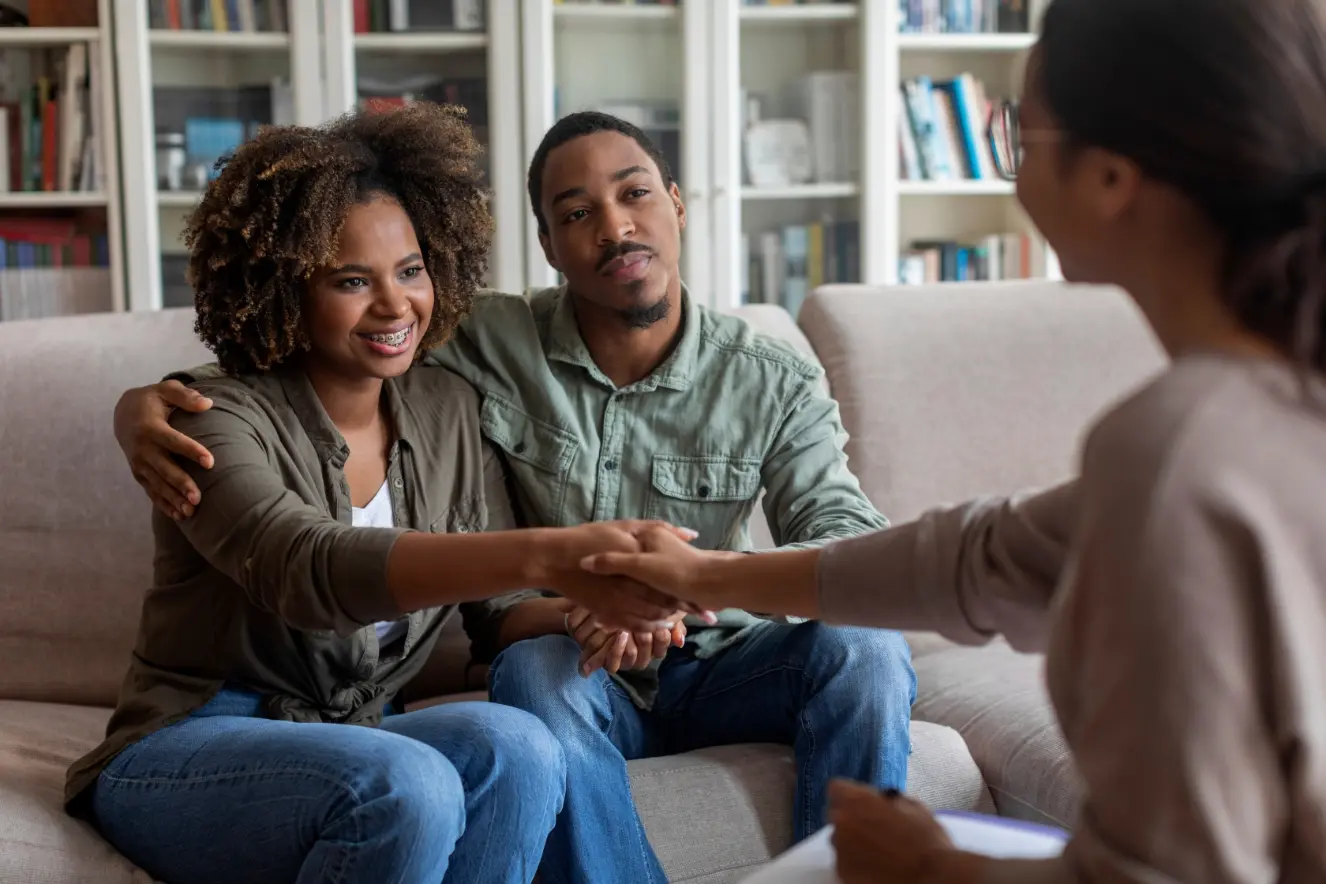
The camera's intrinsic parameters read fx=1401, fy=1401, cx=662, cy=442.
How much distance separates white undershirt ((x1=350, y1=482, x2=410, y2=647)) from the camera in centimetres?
159

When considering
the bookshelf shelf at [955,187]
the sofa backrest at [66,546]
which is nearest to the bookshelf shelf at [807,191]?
the bookshelf shelf at [955,187]

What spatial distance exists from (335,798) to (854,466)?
1.07 metres

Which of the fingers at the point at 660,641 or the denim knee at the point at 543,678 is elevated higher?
the fingers at the point at 660,641

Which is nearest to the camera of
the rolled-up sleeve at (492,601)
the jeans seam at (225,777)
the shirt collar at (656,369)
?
the jeans seam at (225,777)

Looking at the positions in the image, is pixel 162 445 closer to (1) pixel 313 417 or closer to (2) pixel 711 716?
(1) pixel 313 417

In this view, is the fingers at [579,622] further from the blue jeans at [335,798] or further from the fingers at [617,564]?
the fingers at [617,564]

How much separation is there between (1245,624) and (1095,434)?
0.12 m

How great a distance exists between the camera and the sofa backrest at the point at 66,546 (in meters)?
1.89

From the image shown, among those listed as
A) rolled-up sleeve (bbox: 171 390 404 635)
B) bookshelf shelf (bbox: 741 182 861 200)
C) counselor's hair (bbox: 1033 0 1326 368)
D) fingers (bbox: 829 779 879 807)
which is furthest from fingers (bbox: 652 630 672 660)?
bookshelf shelf (bbox: 741 182 861 200)

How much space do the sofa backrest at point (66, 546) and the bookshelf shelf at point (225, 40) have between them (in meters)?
1.78

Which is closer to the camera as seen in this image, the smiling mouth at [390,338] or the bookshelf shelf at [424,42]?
the smiling mouth at [390,338]

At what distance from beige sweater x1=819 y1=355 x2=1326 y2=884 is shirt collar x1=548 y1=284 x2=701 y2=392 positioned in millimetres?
1166

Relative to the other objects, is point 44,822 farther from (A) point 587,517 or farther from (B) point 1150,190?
(B) point 1150,190

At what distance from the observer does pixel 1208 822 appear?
0.63 m
